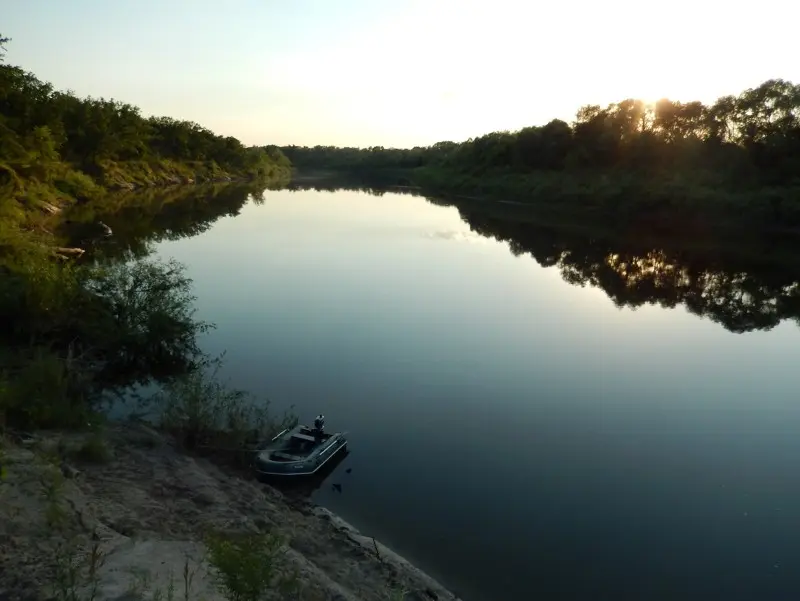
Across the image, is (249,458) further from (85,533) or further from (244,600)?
(244,600)

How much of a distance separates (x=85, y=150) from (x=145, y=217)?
70.9ft

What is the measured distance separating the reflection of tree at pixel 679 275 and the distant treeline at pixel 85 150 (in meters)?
Result: 27.7

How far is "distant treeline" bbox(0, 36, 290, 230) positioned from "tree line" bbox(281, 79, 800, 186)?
1732 inches

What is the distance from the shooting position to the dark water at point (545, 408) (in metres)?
9.52

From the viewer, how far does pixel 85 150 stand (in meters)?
62.6

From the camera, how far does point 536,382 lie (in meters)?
16.5

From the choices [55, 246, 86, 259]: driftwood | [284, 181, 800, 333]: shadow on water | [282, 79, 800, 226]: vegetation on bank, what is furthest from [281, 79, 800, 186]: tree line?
[55, 246, 86, 259]: driftwood

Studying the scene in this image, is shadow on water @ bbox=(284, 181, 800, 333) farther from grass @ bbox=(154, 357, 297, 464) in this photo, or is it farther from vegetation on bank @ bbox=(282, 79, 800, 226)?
grass @ bbox=(154, 357, 297, 464)

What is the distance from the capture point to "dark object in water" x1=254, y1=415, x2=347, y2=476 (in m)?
10.6

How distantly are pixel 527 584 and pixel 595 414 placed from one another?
6.58 metres

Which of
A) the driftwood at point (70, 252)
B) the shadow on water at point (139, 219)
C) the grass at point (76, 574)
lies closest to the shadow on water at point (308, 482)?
the grass at point (76, 574)

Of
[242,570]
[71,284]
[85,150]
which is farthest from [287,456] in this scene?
[85,150]

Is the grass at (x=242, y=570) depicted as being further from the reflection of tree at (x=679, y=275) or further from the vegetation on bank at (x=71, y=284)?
the reflection of tree at (x=679, y=275)

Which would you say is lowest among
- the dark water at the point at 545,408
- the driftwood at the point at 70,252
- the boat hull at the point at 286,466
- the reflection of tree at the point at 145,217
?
the dark water at the point at 545,408
